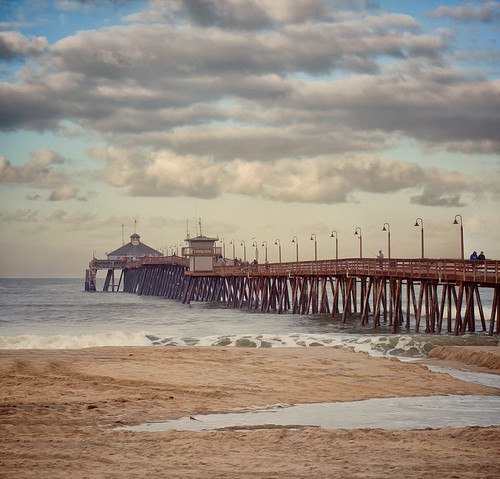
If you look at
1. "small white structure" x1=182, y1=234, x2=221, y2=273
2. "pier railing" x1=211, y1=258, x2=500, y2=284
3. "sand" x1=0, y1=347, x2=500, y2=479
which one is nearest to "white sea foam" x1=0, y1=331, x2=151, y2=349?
"sand" x1=0, y1=347, x2=500, y2=479

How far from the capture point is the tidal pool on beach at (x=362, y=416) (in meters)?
10.6

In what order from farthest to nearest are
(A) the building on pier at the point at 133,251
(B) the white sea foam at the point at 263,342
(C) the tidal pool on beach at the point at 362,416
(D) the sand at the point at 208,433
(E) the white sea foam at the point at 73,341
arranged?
(A) the building on pier at the point at 133,251 < (E) the white sea foam at the point at 73,341 < (B) the white sea foam at the point at 263,342 < (C) the tidal pool on beach at the point at 362,416 < (D) the sand at the point at 208,433

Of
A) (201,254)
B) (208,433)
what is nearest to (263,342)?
(208,433)

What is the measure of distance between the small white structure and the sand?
49.0 m

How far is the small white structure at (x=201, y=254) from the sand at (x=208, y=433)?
49.0 meters

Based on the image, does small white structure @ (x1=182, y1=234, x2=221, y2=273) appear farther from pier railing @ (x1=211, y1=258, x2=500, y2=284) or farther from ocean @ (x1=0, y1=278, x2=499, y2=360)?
ocean @ (x1=0, y1=278, x2=499, y2=360)

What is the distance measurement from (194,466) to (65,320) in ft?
135

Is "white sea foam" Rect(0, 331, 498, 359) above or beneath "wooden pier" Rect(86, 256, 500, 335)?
beneath

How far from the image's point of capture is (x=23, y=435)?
9.52 metres

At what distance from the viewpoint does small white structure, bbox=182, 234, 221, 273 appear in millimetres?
68375

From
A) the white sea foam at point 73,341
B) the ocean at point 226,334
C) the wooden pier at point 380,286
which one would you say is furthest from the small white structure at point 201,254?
the white sea foam at point 73,341

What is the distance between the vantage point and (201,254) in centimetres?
6838

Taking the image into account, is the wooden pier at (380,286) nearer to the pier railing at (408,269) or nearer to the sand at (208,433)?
the pier railing at (408,269)

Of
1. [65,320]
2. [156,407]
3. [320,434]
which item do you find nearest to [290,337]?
[156,407]
